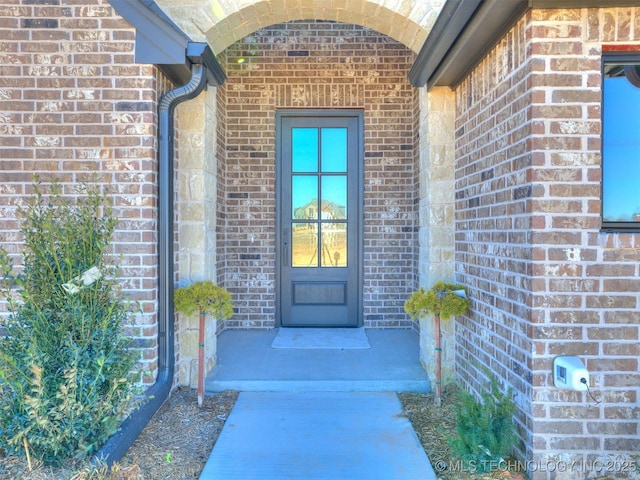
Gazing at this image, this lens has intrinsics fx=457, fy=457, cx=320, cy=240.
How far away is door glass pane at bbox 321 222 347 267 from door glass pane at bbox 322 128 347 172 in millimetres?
658

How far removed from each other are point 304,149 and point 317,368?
2578mm

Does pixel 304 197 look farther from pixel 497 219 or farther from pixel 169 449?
pixel 169 449

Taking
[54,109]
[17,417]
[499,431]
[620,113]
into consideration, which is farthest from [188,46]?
[499,431]

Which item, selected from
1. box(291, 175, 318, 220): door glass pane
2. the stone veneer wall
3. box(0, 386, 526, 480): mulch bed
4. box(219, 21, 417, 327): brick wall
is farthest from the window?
box(291, 175, 318, 220): door glass pane

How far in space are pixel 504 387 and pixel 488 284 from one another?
2.06ft

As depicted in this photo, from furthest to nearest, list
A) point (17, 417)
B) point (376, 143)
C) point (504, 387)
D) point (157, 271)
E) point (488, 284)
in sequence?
point (376, 143)
point (157, 271)
point (488, 284)
point (504, 387)
point (17, 417)

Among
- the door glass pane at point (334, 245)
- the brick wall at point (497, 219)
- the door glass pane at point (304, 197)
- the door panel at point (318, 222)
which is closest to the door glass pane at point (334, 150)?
the door panel at point (318, 222)

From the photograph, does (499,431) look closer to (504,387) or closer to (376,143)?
(504,387)

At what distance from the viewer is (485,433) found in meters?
2.30

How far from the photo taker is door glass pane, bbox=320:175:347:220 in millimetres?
5277

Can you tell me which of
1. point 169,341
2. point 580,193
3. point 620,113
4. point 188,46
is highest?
point 188,46

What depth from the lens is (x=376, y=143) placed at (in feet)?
17.1

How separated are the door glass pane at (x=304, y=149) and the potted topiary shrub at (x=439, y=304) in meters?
2.37

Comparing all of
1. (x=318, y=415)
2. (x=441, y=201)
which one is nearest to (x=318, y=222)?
(x=441, y=201)
